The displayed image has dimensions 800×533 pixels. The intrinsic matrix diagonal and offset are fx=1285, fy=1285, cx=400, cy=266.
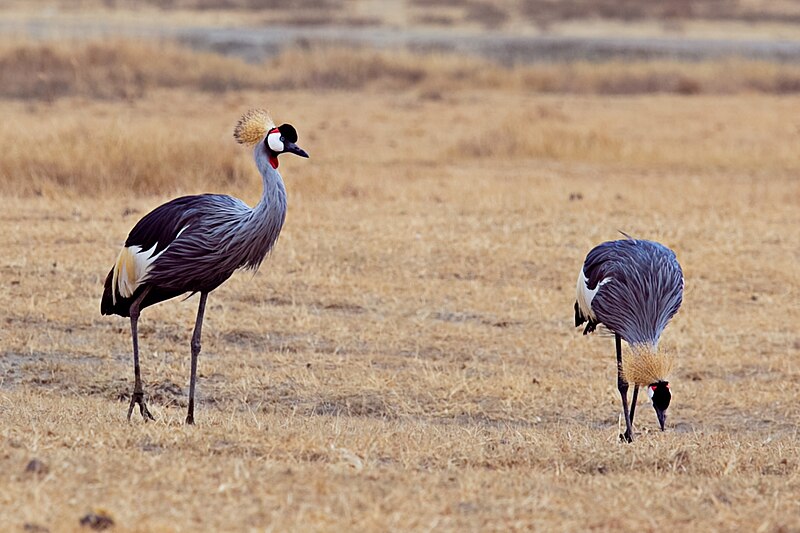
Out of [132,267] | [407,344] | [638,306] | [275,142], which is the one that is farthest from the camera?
[407,344]

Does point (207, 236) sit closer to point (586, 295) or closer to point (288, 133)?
point (288, 133)

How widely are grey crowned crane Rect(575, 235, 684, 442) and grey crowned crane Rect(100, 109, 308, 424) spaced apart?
190cm

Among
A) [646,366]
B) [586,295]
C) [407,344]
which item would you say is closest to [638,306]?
[646,366]

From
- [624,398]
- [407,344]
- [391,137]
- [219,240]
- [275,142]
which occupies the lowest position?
[407,344]

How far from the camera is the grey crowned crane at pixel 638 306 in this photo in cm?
641

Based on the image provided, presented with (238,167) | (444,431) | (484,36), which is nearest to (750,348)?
(444,431)

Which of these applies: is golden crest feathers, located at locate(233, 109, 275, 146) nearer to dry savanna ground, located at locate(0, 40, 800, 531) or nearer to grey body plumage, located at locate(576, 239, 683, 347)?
dry savanna ground, located at locate(0, 40, 800, 531)

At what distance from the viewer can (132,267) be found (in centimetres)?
620

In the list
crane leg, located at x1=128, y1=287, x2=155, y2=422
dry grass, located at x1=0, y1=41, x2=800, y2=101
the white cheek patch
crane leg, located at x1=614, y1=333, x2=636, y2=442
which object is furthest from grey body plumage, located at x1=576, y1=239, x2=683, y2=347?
dry grass, located at x1=0, y1=41, x2=800, y2=101

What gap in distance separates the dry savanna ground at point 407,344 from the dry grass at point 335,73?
629cm

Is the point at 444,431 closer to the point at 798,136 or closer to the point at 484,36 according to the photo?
the point at 798,136

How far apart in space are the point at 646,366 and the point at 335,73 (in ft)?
65.1

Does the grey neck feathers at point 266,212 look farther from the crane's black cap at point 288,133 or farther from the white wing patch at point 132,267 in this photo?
the white wing patch at point 132,267

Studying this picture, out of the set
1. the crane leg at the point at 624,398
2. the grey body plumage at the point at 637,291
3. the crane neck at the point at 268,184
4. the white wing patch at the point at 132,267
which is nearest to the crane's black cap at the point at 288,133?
the crane neck at the point at 268,184
